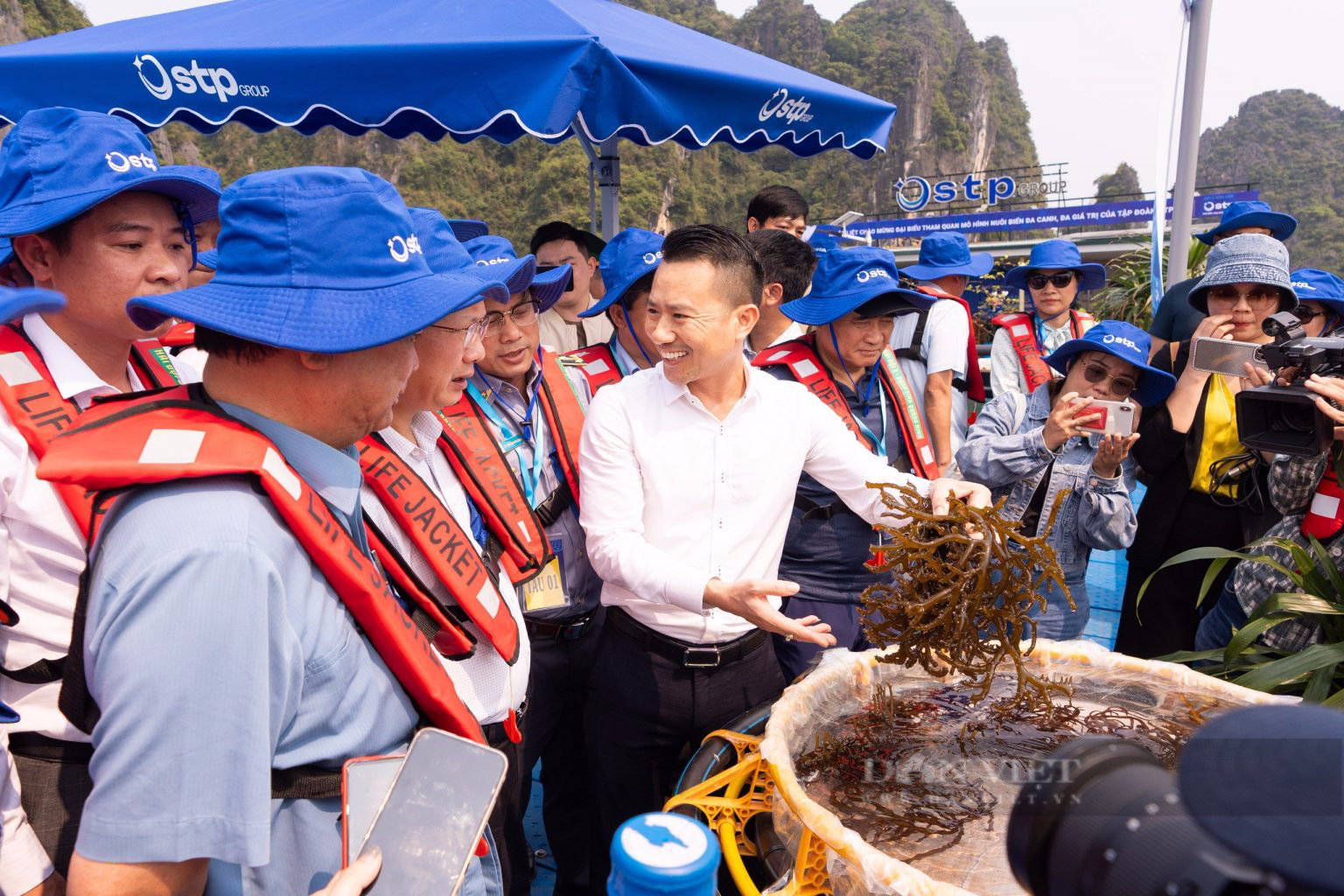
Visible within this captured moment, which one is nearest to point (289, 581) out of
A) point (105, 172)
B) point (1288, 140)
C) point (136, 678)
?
point (136, 678)

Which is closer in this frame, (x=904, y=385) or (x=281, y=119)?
(x=904, y=385)

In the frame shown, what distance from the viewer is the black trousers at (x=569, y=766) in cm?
254

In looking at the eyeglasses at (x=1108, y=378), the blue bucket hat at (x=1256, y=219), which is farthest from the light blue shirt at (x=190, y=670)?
the blue bucket hat at (x=1256, y=219)

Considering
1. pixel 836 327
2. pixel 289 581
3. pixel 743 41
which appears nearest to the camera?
pixel 289 581

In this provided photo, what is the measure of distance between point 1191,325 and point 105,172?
4427 millimetres

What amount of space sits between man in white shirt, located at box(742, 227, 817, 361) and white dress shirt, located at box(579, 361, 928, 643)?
56.1 inches

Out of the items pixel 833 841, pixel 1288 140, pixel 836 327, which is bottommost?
pixel 833 841

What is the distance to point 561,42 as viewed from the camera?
3250mm

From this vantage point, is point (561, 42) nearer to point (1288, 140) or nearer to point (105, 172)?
point (105, 172)

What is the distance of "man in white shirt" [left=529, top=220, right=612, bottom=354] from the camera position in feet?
15.3

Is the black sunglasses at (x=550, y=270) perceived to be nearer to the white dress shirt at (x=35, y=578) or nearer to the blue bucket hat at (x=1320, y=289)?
the white dress shirt at (x=35, y=578)

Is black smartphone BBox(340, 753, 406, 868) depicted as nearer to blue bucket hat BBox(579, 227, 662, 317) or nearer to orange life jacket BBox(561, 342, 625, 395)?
orange life jacket BBox(561, 342, 625, 395)

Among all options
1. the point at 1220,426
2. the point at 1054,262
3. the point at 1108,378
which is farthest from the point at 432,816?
the point at 1054,262

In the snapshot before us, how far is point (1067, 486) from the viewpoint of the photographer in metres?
2.86
